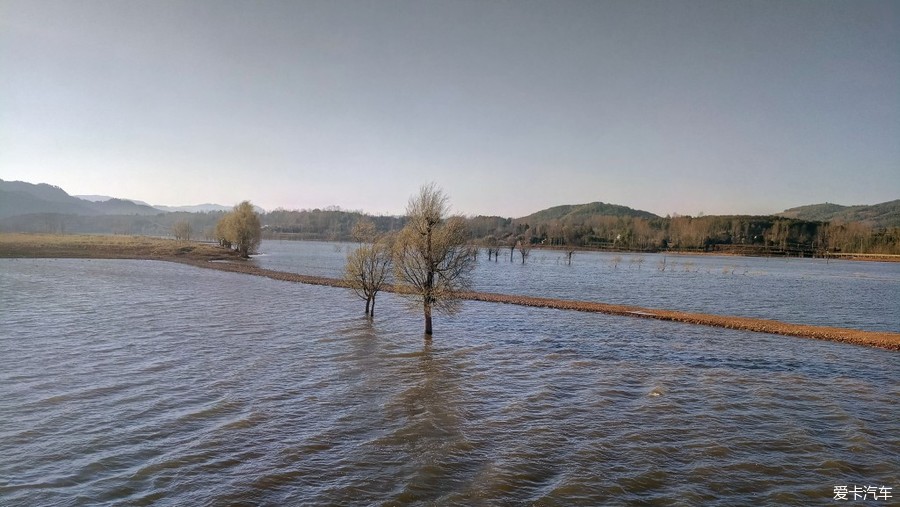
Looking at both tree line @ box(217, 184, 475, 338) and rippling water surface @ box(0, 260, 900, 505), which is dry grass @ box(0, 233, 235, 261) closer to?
rippling water surface @ box(0, 260, 900, 505)

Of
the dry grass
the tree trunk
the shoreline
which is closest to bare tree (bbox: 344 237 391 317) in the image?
the shoreline

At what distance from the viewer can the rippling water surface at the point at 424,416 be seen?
37.4 feet

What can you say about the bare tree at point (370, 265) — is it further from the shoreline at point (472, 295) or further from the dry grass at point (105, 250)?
the dry grass at point (105, 250)

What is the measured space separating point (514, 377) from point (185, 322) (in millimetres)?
22420

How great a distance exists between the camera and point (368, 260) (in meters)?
35.0

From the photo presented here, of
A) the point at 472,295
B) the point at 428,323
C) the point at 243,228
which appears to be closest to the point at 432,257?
the point at 428,323

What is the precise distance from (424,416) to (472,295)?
113ft

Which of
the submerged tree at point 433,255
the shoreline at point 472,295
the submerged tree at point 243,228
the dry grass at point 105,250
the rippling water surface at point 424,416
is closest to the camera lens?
the rippling water surface at point 424,416

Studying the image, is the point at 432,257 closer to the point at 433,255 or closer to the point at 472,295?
the point at 433,255

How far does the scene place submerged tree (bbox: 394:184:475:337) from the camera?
27.5 metres

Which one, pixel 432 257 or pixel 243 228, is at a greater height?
pixel 243 228

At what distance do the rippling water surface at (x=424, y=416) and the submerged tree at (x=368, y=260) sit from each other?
489cm

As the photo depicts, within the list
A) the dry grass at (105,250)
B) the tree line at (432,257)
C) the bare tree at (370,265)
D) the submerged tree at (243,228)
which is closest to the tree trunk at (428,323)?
the tree line at (432,257)

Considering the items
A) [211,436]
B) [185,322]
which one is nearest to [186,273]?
[185,322]
